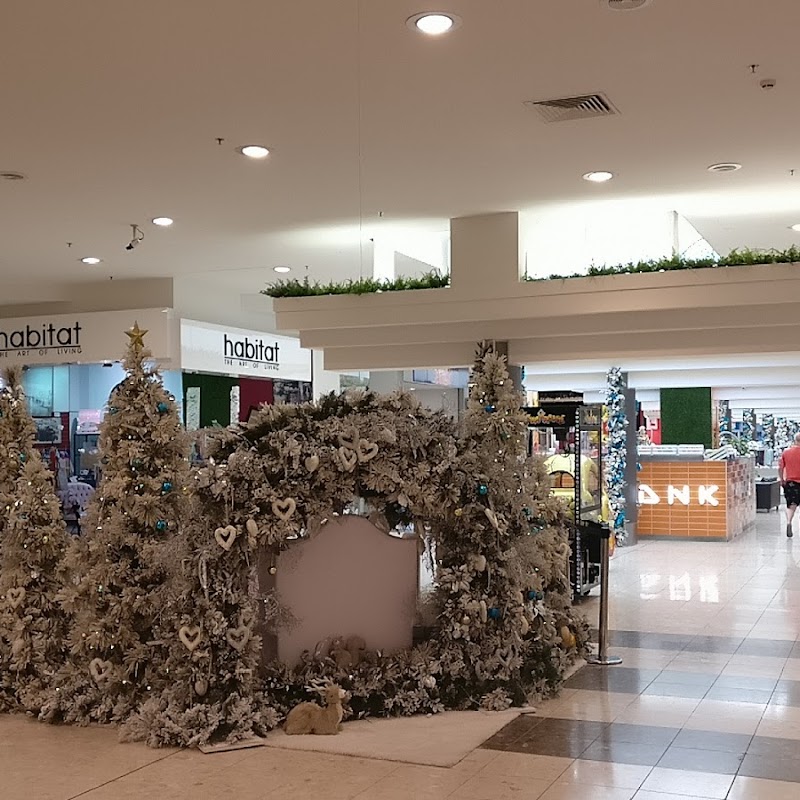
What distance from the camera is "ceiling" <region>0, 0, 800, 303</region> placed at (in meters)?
4.87

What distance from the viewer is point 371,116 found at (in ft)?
20.5

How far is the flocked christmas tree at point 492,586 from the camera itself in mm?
5789

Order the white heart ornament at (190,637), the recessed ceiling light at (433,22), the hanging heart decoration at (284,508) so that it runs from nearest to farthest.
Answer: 1. the recessed ceiling light at (433,22)
2. the white heart ornament at (190,637)
3. the hanging heart decoration at (284,508)

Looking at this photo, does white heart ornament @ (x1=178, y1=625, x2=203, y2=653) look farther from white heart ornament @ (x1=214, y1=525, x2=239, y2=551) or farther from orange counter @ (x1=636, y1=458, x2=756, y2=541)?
orange counter @ (x1=636, y1=458, x2=756, y2=541)

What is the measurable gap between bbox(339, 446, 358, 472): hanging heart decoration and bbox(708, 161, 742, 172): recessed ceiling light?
3.67 meters

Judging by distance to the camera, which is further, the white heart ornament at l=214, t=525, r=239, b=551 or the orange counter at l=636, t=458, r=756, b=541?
the orange counter at l=636, t=458, r=756, b=541

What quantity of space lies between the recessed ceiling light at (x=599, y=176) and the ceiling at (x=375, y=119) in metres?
0.07

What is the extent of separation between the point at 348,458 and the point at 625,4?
8.87 ft

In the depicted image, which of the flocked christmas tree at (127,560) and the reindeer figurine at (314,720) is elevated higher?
the flocked christmas tree at (127,560)

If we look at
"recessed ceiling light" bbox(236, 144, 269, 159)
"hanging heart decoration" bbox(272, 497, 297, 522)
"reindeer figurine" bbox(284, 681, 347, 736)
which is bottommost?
"reindeer figurine" bbox(284, 681, 347, 736)

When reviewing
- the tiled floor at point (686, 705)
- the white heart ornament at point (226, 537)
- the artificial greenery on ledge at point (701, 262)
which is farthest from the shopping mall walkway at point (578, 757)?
the artificial greenery on ledge at point (701, 262)

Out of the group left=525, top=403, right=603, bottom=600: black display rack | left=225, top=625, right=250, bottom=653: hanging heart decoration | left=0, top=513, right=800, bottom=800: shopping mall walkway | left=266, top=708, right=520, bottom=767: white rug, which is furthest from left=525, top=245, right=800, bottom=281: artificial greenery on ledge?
left=225, top=625, right=250, bottom=653: hanging heart decoration

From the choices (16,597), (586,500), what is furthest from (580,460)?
(16,597)

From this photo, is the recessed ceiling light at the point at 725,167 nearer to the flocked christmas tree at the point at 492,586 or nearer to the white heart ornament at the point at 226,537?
the flocked christmas tree at the point at 492,586
